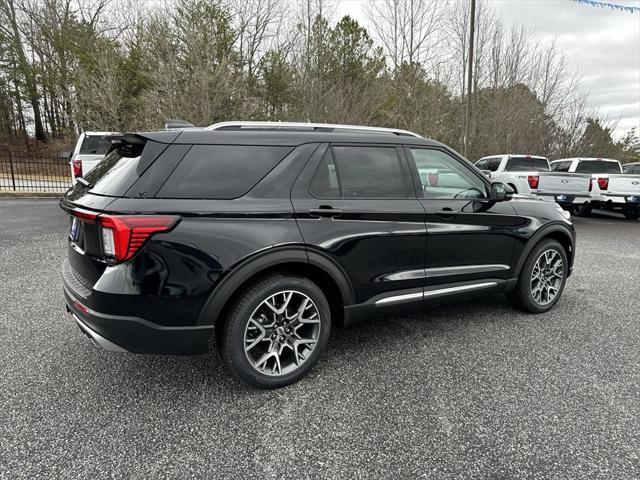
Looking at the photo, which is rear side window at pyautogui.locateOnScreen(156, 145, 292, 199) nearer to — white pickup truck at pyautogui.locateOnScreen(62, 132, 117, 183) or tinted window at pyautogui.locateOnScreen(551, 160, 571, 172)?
white pickup truck at pyautogui.locateOnScreen(62, 132, 117, 183)

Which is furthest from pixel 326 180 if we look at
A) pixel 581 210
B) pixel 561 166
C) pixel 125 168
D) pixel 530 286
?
pixel 581 210

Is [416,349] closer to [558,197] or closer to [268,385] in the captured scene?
[268,385]

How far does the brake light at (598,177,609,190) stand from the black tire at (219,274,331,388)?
1162 cm

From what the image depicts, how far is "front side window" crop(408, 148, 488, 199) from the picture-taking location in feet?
10.9

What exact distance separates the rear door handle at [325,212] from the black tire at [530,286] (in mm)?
2216

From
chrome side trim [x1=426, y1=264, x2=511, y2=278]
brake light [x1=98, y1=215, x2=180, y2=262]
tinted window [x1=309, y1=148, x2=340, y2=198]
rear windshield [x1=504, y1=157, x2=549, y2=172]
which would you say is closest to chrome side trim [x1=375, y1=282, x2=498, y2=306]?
chrome side trim [x1=426, y1=264, x2=511, y2=278]

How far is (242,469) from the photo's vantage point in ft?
6.58

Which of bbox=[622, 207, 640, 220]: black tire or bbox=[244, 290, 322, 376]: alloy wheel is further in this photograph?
bbox=[622, 207, 640, 220]: black tire

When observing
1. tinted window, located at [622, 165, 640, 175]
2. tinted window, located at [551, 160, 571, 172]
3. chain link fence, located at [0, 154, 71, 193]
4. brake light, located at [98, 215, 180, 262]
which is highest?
chain link fence, located at [0, 154, 71, 193]

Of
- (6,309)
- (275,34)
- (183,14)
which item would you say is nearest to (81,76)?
(183,14)

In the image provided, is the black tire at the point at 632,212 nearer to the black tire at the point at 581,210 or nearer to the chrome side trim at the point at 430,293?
the black tire at the point at 581,210

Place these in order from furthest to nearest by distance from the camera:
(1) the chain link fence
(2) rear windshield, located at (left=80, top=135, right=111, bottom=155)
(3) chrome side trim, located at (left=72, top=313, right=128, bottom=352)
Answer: (1) the chain link fence < (2) rear windshield, located at (left=80, top=135, right=111, bottom=155) < (3) chrome side trim, located at (left=72, top=313, right=128, bottom=352)

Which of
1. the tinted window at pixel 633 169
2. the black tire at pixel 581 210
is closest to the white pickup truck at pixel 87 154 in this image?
the black tire at pixel 581 210

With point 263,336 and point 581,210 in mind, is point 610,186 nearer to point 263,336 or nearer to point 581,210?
point 581,210
